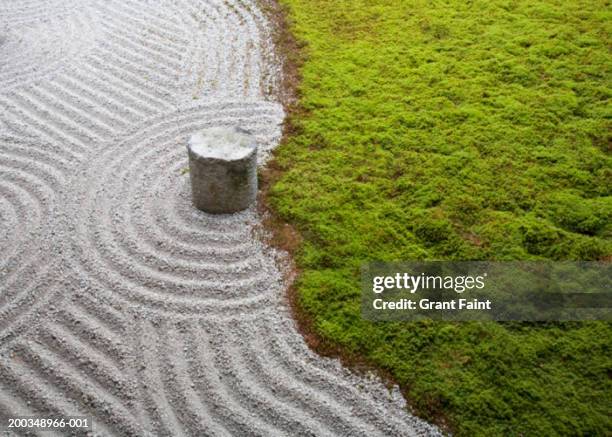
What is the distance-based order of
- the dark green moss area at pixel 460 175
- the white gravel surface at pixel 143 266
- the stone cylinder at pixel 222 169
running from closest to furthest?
1. the white gravel surface at pixel 143 266
2. the dark green moss area at pixel 460 175
3. the stone cylinder at pixel 222 169

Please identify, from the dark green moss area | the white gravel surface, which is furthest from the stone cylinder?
the dark green moss area

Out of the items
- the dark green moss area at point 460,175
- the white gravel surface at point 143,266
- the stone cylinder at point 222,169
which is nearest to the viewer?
the white gravel surface at point 143,266

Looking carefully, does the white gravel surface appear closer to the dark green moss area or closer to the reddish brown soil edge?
the reddish brown soil edge

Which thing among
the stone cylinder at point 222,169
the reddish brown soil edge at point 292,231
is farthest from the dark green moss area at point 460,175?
the stone cylinder at point 222,169

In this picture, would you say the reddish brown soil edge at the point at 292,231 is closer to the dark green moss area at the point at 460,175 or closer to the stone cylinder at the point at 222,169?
the dark green moss area at the point at 460,175

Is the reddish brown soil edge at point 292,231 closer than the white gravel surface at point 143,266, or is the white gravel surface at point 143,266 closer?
the white gravel surface at point 143,266
